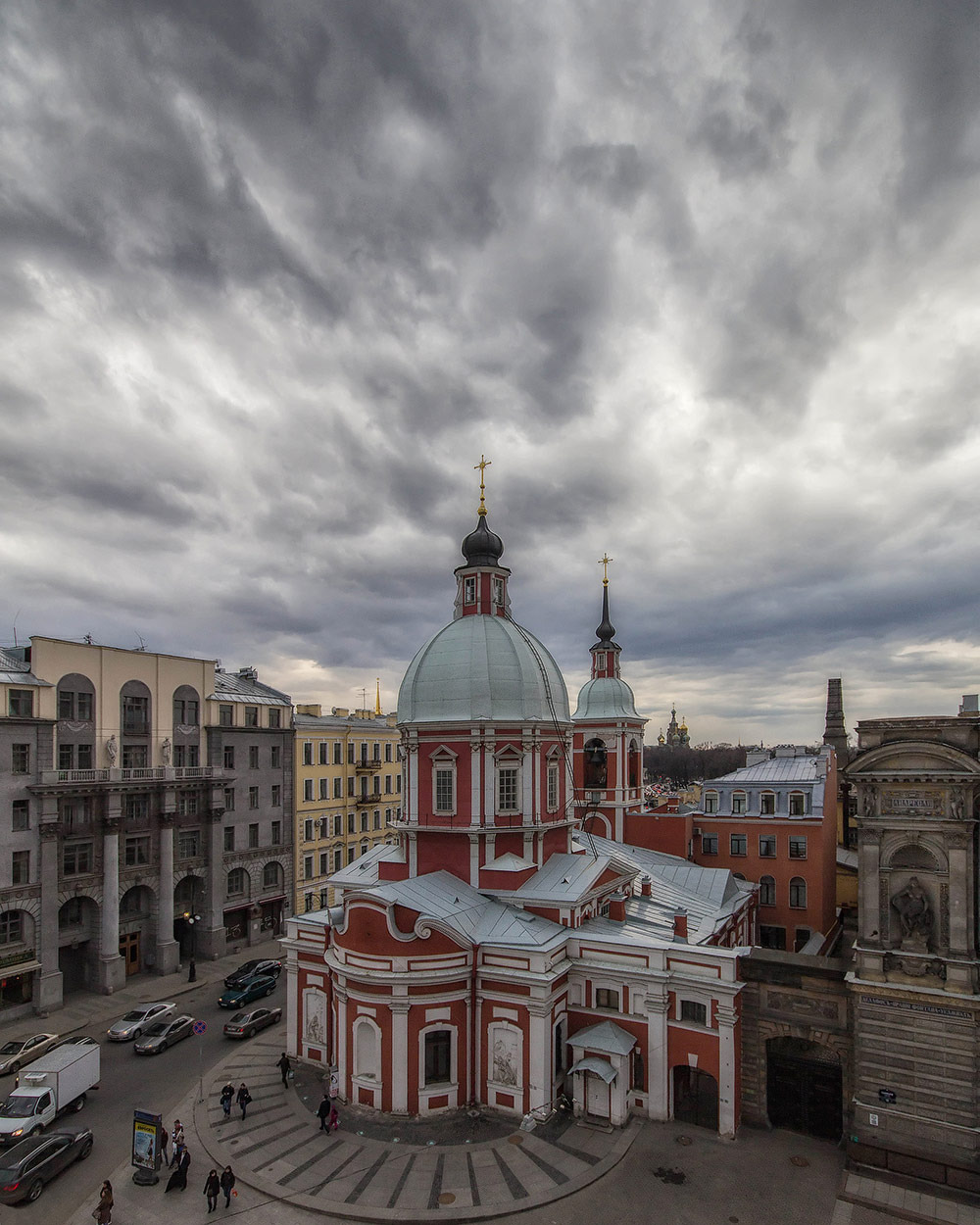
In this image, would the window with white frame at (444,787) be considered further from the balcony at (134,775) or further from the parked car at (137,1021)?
the balcony at (134,775)

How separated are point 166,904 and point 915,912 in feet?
120

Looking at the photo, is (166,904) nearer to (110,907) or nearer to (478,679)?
(110,907)

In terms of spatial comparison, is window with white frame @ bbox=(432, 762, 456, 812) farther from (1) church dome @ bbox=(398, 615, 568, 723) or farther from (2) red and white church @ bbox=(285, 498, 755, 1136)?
(1) church dome @ bbox=(398, 615, 568, 723)

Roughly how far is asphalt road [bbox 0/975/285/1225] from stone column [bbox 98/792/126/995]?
2.80 meters

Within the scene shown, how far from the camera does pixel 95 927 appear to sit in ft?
122

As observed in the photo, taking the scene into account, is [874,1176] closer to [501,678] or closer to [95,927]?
[501,678]

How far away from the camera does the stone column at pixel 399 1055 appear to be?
23.5 meters

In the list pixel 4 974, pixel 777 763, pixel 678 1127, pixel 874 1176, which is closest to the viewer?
pixel 874 1176

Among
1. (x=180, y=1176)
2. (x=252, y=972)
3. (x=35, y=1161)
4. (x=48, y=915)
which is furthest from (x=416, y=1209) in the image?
(x=48, y=915)

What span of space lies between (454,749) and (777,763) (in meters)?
27.2

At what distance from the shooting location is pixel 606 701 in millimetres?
44812

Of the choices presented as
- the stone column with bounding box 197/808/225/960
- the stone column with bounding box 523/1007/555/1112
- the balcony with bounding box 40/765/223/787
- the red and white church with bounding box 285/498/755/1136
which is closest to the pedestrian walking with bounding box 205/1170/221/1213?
the red and white church with bounding box 285/498/755/1136

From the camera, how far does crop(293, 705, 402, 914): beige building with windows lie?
49.5m

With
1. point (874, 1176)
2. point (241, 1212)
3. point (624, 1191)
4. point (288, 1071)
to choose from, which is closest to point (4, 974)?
point (288, 1071)
